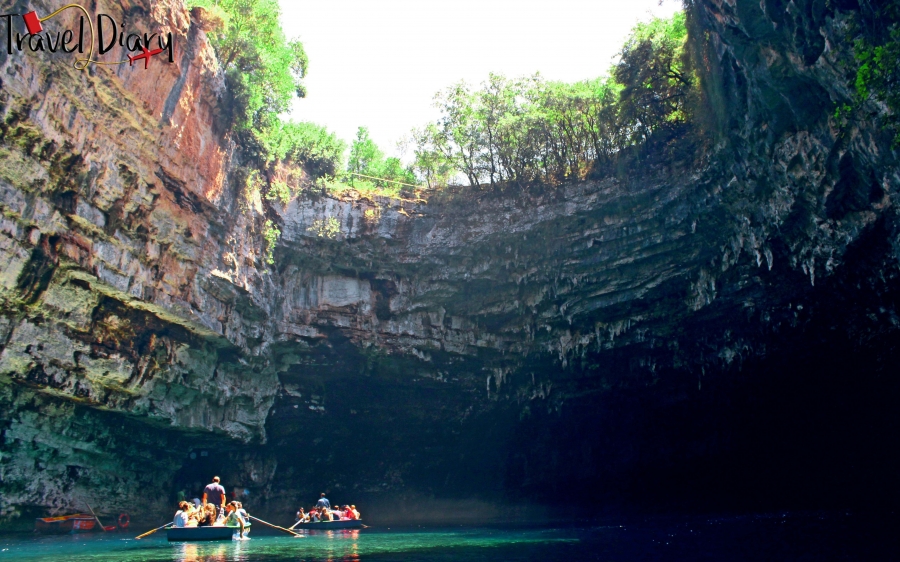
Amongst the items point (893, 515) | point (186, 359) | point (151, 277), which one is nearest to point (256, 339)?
point (186, 359)

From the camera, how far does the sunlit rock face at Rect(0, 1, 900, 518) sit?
15961 mm

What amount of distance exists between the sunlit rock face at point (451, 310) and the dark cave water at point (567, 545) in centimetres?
485

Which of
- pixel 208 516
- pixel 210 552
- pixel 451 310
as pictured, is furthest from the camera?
pixel 451 310

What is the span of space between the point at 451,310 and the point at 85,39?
1547cm

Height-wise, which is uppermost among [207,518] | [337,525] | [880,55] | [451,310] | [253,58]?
[253,58]

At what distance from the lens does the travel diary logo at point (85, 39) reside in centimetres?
1395

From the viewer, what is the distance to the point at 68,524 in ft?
65.0

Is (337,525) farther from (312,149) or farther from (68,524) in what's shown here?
(312,149)

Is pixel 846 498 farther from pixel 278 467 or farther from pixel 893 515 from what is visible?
pixel 278 467

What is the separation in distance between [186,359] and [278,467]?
818cm

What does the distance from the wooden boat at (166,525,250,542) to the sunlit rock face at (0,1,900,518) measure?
16.4 feet

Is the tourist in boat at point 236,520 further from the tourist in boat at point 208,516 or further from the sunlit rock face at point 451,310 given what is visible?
the sunlit rock face at point 451,310

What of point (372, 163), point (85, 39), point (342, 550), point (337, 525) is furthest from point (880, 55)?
point (372, 163)

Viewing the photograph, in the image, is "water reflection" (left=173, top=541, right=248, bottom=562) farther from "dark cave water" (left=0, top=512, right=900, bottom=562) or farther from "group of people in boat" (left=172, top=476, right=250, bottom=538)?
"group of people in boat" (left=172, top=476, right=250, bottom=538)
